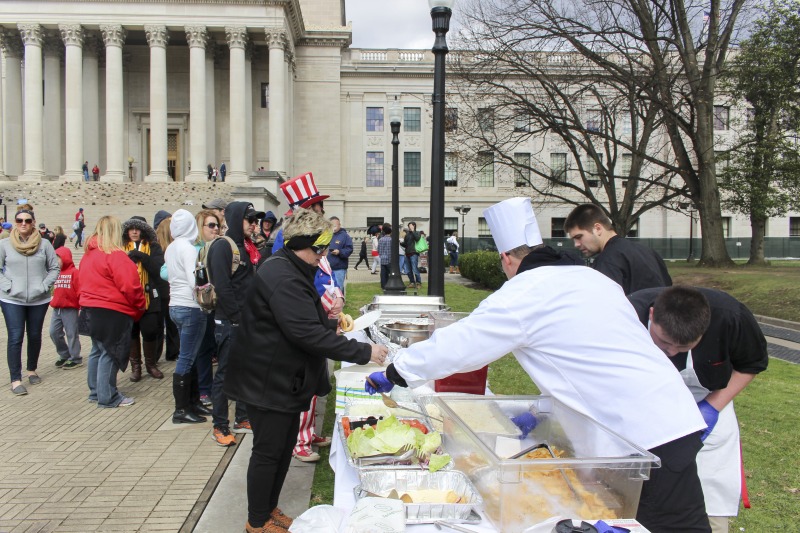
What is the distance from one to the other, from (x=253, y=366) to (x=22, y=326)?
5.60 m

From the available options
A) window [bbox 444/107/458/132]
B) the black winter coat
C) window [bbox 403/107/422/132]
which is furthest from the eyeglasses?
window [bbox 403/107/422/132]

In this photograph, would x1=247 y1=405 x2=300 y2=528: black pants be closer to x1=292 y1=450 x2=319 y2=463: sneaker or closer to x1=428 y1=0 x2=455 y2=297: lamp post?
x1=292 y1=450 x2=319 y2=463: sneaker

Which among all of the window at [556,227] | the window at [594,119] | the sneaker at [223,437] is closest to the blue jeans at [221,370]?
the sneaker at [223,437]

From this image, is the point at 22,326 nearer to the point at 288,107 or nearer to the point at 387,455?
the point at 387,455

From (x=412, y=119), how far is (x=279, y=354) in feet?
173

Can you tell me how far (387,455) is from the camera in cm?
289

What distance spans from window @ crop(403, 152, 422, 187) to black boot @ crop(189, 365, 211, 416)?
49358 mm

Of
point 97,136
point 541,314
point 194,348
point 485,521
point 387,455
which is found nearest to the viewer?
point 485,521

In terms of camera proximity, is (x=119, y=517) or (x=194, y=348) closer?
(x=119, y=517)

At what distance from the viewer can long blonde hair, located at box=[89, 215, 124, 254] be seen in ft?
23.0

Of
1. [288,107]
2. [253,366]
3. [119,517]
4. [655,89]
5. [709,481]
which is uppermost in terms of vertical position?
[288,107]

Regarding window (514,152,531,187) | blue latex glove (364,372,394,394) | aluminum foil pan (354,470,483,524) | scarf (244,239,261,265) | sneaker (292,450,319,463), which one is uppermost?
window (514,152,531,187)

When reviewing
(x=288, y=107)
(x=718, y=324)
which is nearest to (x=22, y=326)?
(x=718, y=324)

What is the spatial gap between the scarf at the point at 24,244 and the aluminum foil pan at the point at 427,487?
6.75m
